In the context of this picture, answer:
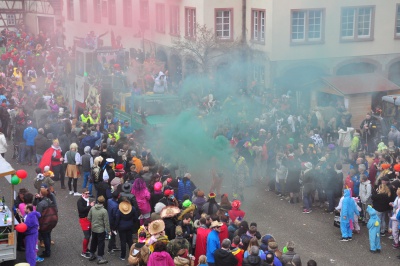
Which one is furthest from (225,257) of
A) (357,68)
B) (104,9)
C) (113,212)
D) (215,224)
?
(104,9)

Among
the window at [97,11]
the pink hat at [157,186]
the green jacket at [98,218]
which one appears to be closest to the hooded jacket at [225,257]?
the green jacket at [98,218]

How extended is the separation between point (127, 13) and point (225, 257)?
2216 centimetres

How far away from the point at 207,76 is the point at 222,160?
29.8 feet

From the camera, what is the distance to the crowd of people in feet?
39.6

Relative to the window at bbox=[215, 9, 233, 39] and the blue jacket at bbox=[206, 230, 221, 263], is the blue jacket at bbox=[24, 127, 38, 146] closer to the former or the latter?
the blue jacket at bbox=[206, 230, 221, 263]

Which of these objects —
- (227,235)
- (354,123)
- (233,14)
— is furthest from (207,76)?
(227,235)

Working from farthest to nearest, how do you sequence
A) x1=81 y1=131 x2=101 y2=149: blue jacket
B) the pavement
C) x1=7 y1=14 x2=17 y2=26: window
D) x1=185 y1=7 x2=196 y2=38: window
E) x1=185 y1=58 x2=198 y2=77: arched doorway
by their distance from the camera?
x1=7 y1=14 x2=17 y2=26: window < x1=185 y1=7 x2=196 y2=38: window < x1=185 y1=58 x2=198 y2=77: arched doorway < x1=81 y1=131 x2=101 y2=149: blue jacket < the pavement

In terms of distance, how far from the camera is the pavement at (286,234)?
13.6m

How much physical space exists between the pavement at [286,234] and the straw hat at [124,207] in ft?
3.48

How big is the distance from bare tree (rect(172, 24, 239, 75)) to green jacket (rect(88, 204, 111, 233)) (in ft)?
46.8

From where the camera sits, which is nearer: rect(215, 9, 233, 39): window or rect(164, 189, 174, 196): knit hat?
rect(164, 189, 174, 196): knit hat

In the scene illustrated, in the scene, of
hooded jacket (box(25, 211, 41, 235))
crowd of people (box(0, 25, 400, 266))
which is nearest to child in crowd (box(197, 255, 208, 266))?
crowd of people (box(0, 25, 400, 266))

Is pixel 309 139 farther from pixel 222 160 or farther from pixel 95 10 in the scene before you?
pixel 95 10

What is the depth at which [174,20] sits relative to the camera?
29.4 m
